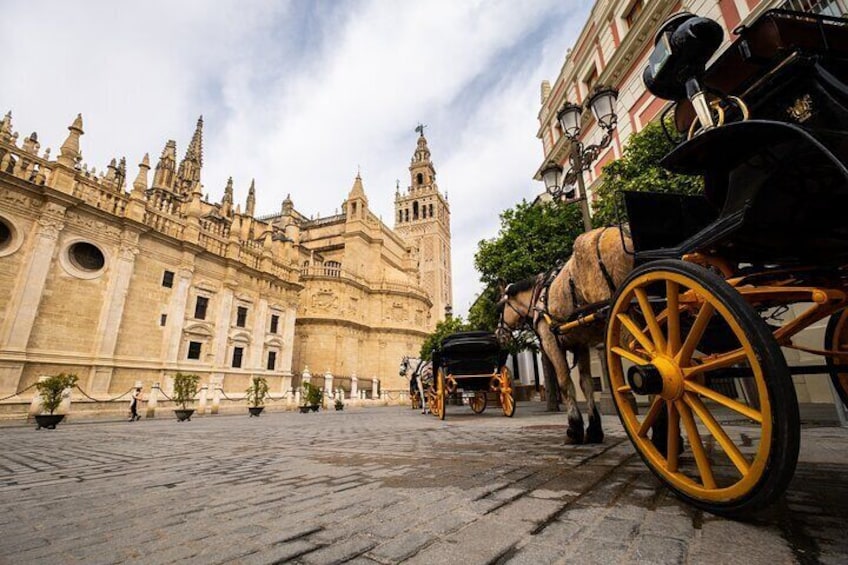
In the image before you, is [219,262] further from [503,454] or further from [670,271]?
[670,271]

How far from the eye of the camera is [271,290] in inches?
1104

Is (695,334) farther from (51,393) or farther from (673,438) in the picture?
(51,393)

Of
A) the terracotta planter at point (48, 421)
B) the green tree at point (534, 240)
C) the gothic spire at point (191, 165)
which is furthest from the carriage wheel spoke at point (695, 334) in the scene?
the gothic spire at point (191, 165)

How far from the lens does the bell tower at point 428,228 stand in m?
62.5

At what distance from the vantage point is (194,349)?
21.9 meters

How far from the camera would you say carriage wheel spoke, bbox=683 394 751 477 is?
4.95ft

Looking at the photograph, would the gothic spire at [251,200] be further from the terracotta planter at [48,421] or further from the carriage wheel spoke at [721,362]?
the carriage wheel spoke at [721,362]

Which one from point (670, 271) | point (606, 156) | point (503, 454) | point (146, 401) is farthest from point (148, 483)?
point (146, 401)

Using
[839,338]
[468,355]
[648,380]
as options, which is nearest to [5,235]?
[468,355]

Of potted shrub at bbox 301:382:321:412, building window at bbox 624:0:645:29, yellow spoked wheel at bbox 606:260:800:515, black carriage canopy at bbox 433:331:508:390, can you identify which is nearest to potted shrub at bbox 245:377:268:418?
potted shrub at bbox 301:382:321:412

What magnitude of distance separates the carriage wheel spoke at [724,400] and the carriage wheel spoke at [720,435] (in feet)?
0.20

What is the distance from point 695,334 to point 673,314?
0.17 metres

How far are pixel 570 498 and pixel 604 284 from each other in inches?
83.4

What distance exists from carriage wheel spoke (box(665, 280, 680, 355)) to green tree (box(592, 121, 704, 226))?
6.66m
